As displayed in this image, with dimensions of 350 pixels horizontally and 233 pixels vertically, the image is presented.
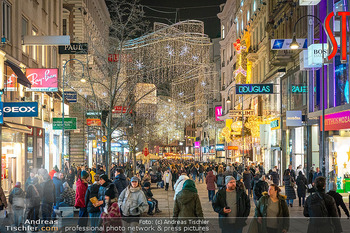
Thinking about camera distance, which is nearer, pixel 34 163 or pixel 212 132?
pixel 34 163

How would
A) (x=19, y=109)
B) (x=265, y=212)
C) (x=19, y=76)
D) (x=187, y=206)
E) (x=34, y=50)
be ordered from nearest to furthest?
(x=265, y=212) < (x=187, y=206) < (x=19, y=109) < (x=19, y=76) < (x=34, y=50)

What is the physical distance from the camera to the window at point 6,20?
25984mm

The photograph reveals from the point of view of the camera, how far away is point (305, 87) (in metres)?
32.9

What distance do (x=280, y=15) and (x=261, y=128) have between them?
9.91 meters

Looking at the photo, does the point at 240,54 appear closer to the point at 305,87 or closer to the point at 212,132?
the point at 305,87

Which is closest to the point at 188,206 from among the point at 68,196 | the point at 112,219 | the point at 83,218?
the point at 112,219

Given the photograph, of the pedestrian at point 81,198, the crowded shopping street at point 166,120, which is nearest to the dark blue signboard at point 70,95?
the crowded shopping street at point 166,120

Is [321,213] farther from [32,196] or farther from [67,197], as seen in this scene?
[67,197]

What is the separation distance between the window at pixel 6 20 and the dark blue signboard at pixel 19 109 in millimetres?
4521

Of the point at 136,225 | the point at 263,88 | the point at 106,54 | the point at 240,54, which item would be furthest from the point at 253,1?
the point at 136,225

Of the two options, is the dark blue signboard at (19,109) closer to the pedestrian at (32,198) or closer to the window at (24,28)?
the window at (24,28)

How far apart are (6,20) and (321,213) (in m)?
21.4

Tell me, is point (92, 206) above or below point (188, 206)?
below

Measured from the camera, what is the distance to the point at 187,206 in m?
10.2
